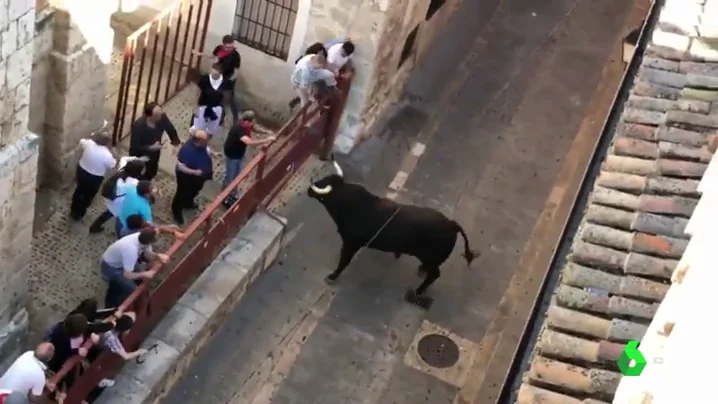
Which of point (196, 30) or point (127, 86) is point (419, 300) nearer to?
point (127, 86)

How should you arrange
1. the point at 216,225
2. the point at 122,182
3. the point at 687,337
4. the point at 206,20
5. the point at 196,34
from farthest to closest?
the point at 196,34
the point at 206,20
the point at 216,225
the point at 122,182
the point at 687,337

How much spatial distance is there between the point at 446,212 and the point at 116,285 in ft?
14.6

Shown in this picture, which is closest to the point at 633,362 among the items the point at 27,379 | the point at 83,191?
the point at 27,379

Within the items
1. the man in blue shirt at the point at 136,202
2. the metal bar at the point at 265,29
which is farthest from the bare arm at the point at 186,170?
the metal bar at the point at 265,29

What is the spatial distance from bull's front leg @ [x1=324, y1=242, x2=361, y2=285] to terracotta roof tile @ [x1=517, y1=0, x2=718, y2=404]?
11.5 feet

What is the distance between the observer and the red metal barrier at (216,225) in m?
9.42

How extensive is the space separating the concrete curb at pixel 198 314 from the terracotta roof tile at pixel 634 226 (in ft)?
13.0

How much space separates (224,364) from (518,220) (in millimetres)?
4271

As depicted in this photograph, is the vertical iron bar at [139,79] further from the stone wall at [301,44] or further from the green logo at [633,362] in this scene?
→ the green logo at [633,362]

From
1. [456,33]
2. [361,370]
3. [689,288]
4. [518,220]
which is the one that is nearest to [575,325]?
[689,288]

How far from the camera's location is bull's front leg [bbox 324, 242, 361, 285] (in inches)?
457

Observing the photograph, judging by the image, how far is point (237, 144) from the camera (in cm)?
1193

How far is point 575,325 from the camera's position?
708 cm

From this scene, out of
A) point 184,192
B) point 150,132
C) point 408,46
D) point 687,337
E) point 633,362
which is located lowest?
point 184,192
